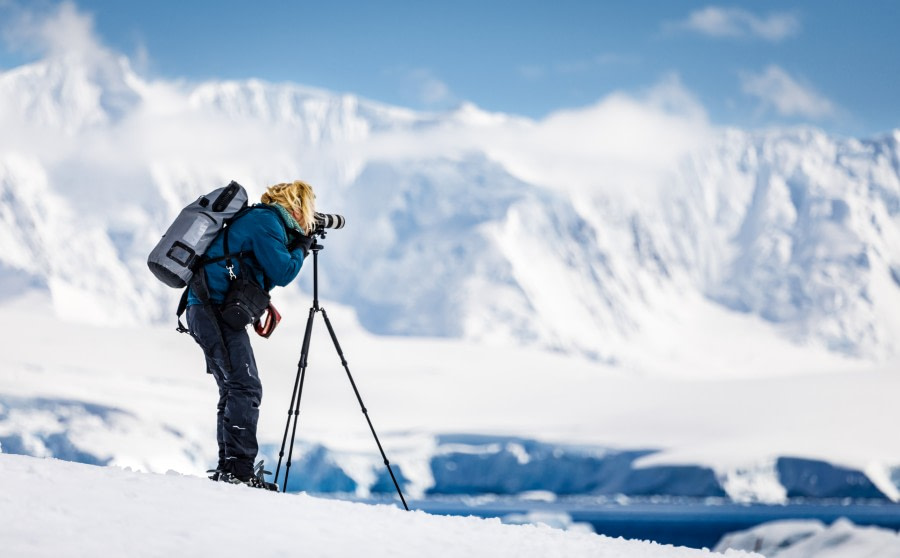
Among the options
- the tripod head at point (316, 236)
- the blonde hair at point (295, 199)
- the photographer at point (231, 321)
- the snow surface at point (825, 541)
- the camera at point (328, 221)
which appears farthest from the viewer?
the snow surface at point (825, 541)

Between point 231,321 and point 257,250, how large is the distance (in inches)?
19.1

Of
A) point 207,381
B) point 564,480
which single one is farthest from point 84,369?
point 564,480

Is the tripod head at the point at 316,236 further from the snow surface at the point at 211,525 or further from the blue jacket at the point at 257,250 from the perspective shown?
the snow surface at the point at 211,525

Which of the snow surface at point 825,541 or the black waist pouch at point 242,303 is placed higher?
the snow surface at point 825,541

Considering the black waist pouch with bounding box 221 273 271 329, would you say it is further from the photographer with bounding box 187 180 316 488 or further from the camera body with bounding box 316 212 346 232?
the camera body with bounding box 316 212 346 232

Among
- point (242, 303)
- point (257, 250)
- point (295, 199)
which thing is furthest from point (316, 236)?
point (242, 303)

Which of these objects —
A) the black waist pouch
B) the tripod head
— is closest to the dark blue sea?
the tripod head

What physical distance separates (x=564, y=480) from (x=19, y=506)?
146m

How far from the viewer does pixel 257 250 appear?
8.06 m

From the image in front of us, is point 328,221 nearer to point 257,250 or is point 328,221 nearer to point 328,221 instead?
point 328,221

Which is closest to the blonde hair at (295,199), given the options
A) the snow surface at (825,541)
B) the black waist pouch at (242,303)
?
the black waist pouch at (242,303)

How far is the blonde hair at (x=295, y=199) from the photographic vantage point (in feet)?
27.5

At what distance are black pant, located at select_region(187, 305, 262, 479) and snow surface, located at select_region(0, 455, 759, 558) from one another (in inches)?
14.5

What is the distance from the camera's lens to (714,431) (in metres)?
185
